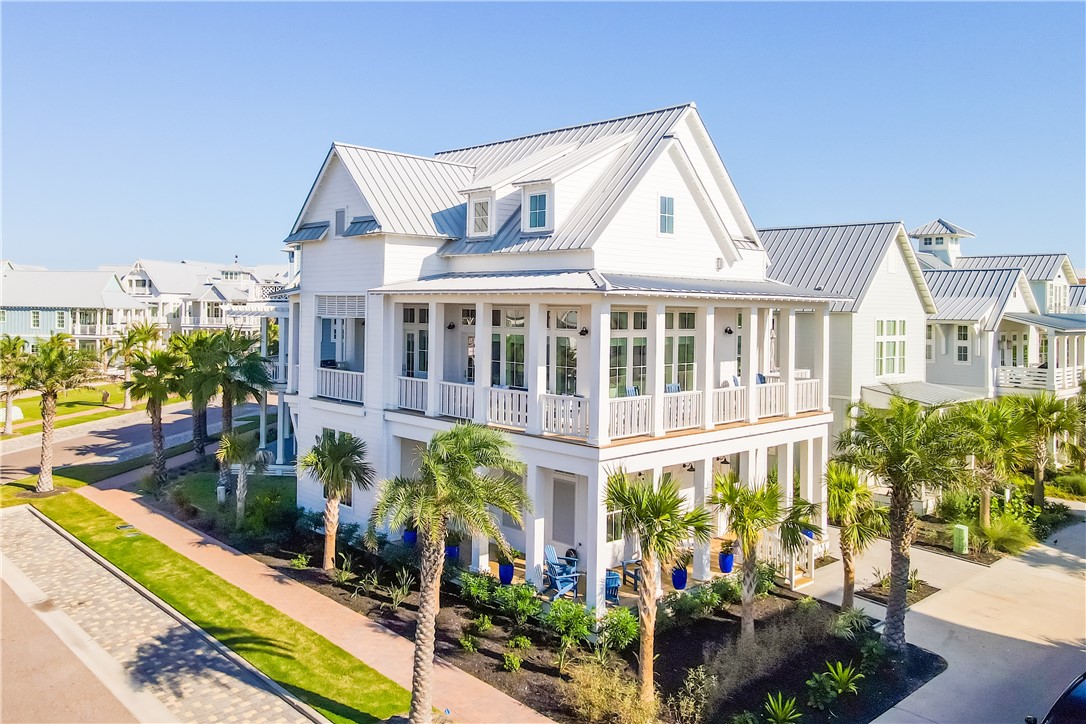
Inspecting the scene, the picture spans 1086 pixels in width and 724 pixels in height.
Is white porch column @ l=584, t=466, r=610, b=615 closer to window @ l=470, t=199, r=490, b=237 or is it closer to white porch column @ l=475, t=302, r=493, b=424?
white porch column @ l=475, t=302, r=493, b=424

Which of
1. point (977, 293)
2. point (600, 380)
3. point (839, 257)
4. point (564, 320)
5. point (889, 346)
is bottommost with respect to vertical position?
point (600, 380)

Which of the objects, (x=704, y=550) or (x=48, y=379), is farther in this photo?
(x=48, y=379)

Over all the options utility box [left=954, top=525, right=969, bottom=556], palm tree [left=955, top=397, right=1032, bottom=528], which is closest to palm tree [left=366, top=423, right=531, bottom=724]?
palm tree [left=955, top=397, right=1032, bottom=528]

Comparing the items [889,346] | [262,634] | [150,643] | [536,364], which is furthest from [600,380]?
[889,346]

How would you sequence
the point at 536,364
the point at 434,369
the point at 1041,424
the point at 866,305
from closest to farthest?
the point at 536,364 < the point at 434,369 < the point at 1041,424 < the point at 866,305

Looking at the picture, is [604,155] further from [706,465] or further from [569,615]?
[569,615]

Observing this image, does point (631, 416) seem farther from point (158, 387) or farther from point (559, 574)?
point (158, 387)

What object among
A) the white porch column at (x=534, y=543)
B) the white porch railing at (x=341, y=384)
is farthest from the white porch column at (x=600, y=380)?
the white porch railing at (x=341, y=384)
